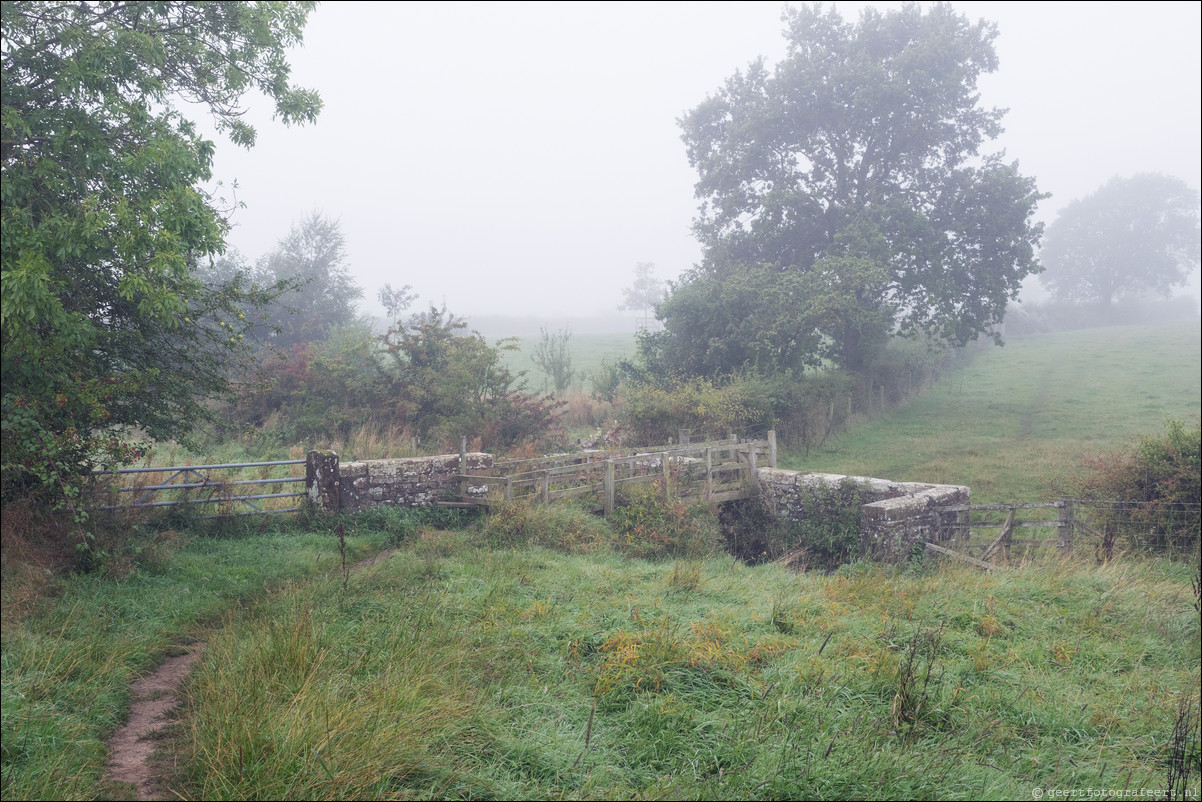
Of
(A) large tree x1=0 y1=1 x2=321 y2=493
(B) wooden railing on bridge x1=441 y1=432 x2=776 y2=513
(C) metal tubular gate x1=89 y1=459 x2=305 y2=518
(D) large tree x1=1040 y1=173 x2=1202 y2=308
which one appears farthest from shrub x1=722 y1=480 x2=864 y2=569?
(D) large tree x1=1040 y1=173 x2=1202 y2=308

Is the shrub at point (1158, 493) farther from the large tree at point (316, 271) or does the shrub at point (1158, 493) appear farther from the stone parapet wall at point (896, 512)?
Answer: the large tree at point (316, 271)

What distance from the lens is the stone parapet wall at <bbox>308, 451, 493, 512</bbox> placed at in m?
11.2

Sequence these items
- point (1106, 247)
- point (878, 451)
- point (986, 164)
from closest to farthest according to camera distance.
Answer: point (878, 451) < point (986, 164) < point (1106, 247)

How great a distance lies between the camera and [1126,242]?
194 feet

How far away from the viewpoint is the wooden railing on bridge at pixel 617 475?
493 inches

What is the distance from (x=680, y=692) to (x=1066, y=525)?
29.8ft

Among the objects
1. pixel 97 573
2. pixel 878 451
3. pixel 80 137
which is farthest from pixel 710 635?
pixel 878 451

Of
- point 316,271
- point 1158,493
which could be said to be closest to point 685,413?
point 1158,493

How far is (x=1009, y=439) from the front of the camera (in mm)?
21125

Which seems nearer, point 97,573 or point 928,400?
point 97,573

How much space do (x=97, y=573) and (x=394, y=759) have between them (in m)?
4.88

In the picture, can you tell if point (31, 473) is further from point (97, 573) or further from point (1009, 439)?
point (1009, 439)

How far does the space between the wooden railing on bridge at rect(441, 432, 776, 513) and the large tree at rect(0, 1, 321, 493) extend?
20.2 feet

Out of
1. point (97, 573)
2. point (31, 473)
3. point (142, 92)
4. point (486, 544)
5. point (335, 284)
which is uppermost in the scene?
point (335, 284)
